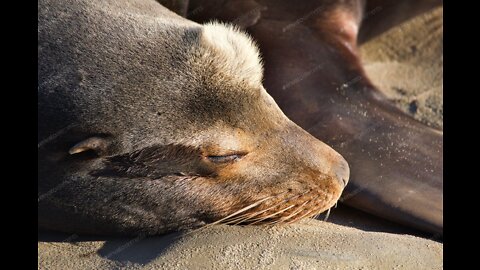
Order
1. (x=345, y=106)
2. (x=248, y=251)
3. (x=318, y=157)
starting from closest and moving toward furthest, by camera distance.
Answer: (x=248, y=251) < (x=318, y=157) < (x=345, y=106)

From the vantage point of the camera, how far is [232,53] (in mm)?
3855

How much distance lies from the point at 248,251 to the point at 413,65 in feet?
12.3

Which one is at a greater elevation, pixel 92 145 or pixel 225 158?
pixel 92 145

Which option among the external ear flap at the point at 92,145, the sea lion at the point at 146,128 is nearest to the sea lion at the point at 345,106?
the sea lion at the point at 146,128

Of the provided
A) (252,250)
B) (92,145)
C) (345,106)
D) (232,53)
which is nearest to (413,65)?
(345,106)

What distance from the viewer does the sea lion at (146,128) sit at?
3572 mm

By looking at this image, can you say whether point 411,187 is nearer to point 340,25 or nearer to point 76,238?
point 340,25

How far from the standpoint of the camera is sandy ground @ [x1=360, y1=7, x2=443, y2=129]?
6.22 metres

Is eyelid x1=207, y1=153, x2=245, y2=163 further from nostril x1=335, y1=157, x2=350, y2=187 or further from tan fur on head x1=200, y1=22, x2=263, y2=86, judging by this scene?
nostril x1=335, y1=157, x2=350, y2=187

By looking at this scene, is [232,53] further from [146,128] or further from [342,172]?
[342,172]

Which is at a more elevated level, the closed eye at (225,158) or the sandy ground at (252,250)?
the closed eye at (225,158)

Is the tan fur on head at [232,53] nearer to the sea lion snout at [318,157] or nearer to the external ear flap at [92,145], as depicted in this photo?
the sea lion snout at [318,157]

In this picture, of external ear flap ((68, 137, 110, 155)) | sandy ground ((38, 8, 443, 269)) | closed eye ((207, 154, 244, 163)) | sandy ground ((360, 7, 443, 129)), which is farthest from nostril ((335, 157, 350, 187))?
sandy ground ((360, 7, 443, 129))
